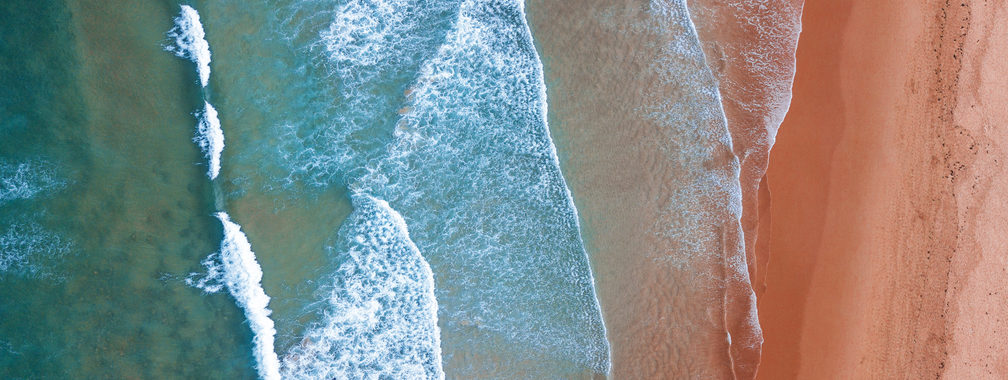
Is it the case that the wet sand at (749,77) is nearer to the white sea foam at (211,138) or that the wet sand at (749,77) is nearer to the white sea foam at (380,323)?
the white sea foam at (380,323)

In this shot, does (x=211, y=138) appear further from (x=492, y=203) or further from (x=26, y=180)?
(x=492, y=203)

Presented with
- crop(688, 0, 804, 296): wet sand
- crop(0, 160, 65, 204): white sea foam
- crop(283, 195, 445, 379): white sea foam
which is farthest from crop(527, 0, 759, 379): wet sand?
crop(0, 160, 65, 204): white sea foam

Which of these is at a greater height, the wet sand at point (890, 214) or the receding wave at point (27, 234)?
the wet sand at point (890, 214)

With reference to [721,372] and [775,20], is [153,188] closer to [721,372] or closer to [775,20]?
[721,372]

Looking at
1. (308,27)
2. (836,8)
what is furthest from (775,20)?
(308,27)

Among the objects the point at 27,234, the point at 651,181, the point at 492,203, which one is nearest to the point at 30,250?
the point at 27,234

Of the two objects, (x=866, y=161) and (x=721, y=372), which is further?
(x=866, y=161)

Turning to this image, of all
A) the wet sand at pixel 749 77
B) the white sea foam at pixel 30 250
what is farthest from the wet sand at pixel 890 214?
the white sea foam at pixel 30 250
